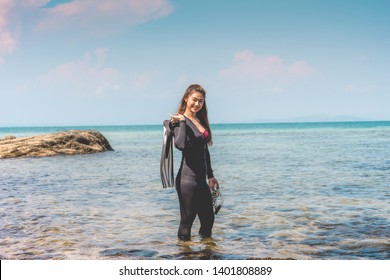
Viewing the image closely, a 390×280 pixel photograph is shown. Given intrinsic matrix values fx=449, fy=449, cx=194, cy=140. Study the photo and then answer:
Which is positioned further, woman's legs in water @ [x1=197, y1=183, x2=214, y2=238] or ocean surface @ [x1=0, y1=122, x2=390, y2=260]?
ocean surface @ [x1=0, y1=122, x2=390, y2=260]

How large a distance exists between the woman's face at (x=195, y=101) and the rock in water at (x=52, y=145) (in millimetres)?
23401

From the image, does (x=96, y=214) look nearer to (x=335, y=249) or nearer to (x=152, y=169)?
(x=335, y=249)

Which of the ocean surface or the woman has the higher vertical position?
the woman

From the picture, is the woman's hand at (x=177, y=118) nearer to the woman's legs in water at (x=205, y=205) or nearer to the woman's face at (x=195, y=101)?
the woman's face at (x=195, y=101)

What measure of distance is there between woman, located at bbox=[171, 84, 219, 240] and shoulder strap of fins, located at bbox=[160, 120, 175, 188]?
0.12m

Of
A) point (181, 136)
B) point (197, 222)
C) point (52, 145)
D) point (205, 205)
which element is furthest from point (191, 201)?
point (52, 145)

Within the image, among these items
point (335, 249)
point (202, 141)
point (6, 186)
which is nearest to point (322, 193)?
point (335, 249)

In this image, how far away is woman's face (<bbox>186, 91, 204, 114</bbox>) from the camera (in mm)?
6824

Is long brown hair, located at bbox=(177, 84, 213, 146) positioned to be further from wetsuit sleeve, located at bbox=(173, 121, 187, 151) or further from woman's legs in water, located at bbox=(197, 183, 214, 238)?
woman's legs in water, located at bbox=(197, 183, 214, 238)

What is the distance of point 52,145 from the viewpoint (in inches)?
1156

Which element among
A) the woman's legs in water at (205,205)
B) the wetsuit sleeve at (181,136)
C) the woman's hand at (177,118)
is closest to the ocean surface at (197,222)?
the woman's legs in water at (205,205)

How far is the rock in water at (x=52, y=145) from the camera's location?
28094 millimetres
